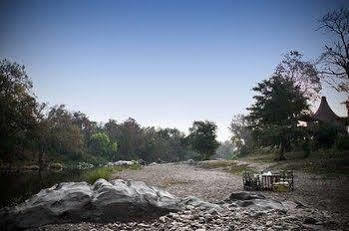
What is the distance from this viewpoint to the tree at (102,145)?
3501 inches

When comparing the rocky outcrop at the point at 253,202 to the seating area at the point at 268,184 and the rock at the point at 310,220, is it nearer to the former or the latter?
the rock at the point at 310,220

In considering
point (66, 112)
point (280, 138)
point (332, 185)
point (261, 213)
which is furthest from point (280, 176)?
point (66, 112)

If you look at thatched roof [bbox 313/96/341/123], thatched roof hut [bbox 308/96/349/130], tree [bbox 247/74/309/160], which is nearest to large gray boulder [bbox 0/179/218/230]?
tree [bbox 247/74/309/160]

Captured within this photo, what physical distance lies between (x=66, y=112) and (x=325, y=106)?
50.5 metres

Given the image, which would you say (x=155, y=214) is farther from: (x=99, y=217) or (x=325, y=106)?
(x=325, y=106)

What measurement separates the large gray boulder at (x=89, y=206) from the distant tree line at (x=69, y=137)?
29.0 meters

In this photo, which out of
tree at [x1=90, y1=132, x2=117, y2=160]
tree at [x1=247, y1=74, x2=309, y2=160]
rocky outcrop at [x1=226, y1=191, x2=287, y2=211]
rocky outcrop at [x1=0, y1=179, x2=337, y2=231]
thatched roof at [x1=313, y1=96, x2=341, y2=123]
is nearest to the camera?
rocky outcrop at [x1=0, y1=179, x2=337, y2=231]

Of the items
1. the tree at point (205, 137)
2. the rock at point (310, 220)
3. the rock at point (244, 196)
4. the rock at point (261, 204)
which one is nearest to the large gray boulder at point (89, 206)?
the rock at point (261, 204)

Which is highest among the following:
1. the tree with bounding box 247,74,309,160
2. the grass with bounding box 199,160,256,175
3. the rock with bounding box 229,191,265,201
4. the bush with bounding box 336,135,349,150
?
the tree with bounding box 247,74,309,160

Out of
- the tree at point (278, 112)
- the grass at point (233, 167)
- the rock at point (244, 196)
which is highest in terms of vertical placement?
the tree at point (278, 112)

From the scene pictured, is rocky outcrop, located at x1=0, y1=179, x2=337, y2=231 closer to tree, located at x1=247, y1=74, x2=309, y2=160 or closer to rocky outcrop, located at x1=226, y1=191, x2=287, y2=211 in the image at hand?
rocky outcrop, located at x1=226, y1=191, x2=287, y2=211

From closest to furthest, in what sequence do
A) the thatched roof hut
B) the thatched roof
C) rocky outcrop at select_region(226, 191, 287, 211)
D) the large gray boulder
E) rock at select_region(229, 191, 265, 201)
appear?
the large gray boulder < rocky outcrop at select_region(226, 191, 287, 211) < rock at select_region(229, 191, 265, 201) < the thatched roof hut < the thatched roof

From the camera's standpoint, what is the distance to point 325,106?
189 feet

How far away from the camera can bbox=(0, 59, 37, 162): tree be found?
39938 millimetres
